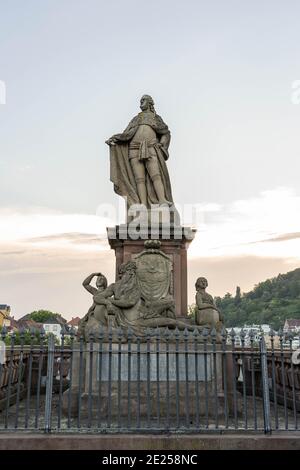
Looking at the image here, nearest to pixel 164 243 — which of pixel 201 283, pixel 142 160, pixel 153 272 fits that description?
pixel 153 272

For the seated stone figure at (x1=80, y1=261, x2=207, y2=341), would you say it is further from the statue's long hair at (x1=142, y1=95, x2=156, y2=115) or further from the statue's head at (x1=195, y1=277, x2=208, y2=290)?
the statue's long hair at (x1=142, y1=95, x2=156, y2=115)

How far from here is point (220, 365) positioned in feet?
28.2

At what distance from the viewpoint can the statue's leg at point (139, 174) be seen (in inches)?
460

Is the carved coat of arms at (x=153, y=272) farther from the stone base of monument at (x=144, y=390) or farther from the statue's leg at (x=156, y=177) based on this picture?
the statue's leg at (x=156, y=177)

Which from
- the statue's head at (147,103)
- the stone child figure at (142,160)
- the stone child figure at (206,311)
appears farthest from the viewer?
the statue's head at (147,103)

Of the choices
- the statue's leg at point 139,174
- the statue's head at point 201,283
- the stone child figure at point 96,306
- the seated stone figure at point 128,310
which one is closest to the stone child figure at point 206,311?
the statue's head at point 201,283

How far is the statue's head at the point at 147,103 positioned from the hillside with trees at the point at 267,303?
91.1 meters

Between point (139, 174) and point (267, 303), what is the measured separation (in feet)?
392

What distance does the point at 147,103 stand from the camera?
1239 cm

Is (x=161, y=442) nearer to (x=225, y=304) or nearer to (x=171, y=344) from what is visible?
(x=171, y=344)

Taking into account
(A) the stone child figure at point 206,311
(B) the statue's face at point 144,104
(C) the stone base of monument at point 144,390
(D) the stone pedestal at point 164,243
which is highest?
(B) the statue's face at point 144,104

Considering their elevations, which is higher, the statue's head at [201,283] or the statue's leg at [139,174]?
the statue's leg at [139,174]
